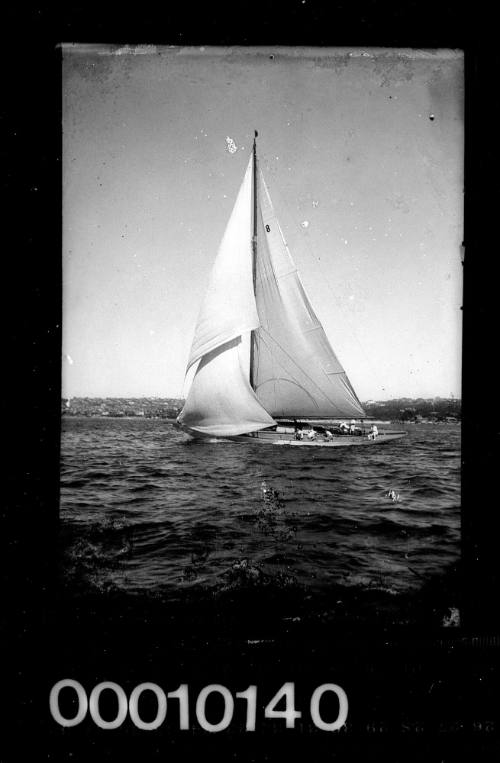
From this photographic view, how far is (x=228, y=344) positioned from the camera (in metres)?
2.38

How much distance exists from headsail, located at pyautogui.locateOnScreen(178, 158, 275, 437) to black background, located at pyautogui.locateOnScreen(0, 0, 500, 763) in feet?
2.20

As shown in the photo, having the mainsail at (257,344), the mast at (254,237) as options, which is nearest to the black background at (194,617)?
the mast at (254,237)

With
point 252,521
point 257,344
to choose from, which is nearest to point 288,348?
point 257,344

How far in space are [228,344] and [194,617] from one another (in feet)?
4.39

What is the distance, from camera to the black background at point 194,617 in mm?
1729

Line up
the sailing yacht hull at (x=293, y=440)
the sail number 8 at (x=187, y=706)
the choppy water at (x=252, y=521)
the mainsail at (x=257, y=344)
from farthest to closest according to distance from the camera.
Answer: the sailing yacht hull at (x=293, y=440)
the mainsail at (x=257, y=344)
the choppy water at (x=252, y=521)
the sail number 8 at (x=187, y=706)

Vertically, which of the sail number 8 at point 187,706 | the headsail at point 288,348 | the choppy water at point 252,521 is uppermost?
the headsail at point 288,348

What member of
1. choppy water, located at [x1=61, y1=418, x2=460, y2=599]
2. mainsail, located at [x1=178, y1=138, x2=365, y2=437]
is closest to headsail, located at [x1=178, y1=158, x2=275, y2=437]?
mainsail, located at [x1=178, y1=138, x2=365, y2=437]

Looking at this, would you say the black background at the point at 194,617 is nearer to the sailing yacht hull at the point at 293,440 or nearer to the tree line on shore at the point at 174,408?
the tree line on shore at the point at 174,408

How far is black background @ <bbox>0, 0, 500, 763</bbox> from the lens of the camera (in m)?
1.73

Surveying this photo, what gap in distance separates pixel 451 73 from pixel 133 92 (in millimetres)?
1429

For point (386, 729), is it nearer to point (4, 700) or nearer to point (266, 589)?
point (266, 589)

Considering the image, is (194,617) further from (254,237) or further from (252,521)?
(254,237)

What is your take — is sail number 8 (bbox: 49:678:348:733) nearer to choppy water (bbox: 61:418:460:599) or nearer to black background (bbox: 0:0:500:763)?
black background (bbox: 0:0:500:763)
